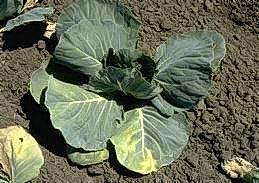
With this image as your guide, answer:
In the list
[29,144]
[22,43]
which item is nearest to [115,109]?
[29,144]

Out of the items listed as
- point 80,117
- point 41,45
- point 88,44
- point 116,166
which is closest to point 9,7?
point 41,45

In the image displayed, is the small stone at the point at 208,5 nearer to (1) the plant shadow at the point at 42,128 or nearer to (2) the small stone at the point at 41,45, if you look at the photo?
(2) the small stone at the point at 41,45

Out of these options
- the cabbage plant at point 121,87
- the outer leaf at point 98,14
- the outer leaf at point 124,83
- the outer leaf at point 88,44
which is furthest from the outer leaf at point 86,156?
the outer leaf at point 98,14

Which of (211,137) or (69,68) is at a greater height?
(69,68)

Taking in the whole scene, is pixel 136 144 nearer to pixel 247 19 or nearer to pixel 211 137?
pixel 211 137

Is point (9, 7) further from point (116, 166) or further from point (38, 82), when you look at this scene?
point (116, 166)

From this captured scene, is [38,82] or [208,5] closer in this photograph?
[38,82]
